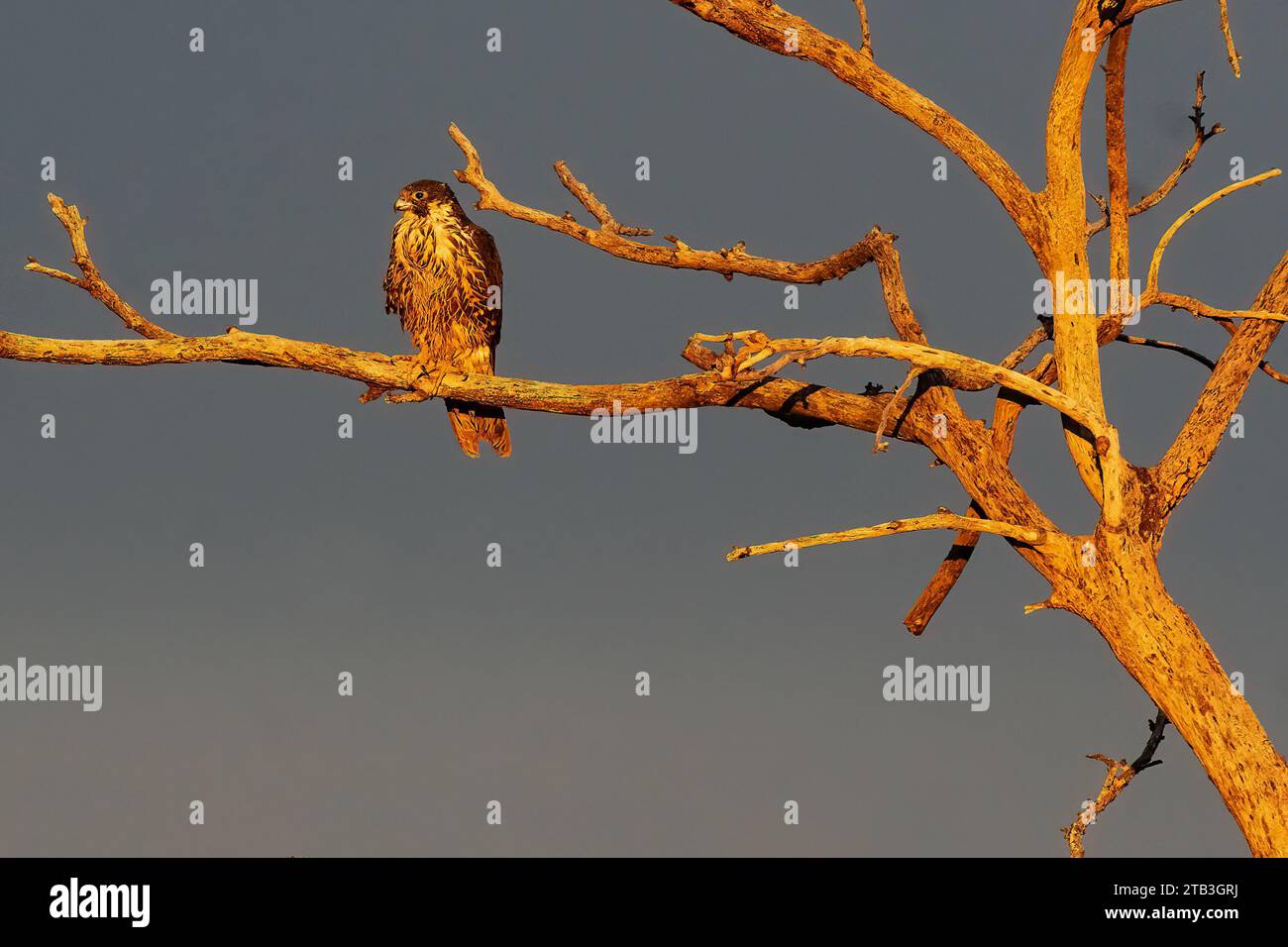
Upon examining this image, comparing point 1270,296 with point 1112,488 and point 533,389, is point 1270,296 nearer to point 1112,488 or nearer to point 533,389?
point 1112,488

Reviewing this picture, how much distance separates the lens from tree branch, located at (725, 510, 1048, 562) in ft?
21.6

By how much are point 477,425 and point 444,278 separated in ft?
3.15

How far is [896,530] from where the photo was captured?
677 cm

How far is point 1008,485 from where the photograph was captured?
7621 millimetres

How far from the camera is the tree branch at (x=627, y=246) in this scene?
8.36m

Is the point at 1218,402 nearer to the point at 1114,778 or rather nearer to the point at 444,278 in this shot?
the point at 1114,778

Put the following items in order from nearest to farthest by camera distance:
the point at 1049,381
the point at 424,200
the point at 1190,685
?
the point at 1190,685 → the point at 1049,381 → the point at 424,200

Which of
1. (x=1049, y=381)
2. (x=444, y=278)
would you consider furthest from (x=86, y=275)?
(x=1049, y=381)

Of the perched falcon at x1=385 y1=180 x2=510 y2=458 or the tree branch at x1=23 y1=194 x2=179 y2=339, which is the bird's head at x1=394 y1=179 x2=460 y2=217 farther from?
the tree branch at x1=23 y1=194 x2=179 y2=339
